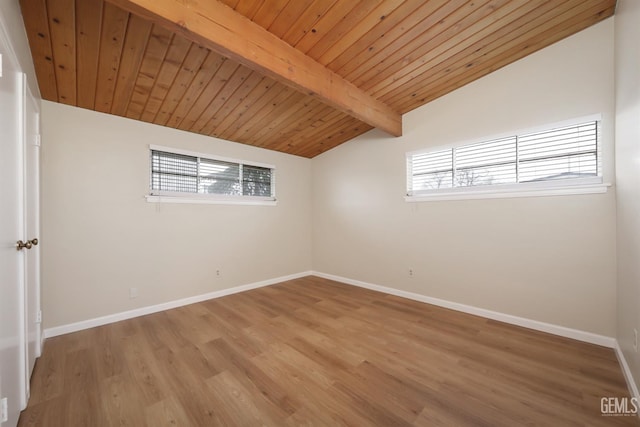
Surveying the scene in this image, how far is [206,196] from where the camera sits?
3.58 m

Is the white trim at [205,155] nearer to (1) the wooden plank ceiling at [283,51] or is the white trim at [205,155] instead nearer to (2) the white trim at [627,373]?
(1) the wooden plank ceiling at [283,51]

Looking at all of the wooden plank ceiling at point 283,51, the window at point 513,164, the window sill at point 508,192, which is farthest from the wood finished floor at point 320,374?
the wooden plank ceiling at point 283,51

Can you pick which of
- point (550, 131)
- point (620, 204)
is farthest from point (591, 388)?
point (550, 131)

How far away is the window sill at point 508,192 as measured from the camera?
2301 millimetres

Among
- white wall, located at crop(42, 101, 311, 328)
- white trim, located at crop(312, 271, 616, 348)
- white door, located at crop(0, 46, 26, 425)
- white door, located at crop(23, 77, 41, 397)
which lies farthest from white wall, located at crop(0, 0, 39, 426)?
white trim, located at crop(312, 271, 616, 348)

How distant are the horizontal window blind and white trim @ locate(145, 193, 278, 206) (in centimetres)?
9

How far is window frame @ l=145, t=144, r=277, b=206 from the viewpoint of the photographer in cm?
310

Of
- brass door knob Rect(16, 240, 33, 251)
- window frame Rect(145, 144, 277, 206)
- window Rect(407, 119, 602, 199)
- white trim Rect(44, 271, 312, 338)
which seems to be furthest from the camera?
window frame Rect(145, 144, 277, 206)

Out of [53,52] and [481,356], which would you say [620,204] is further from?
Answer: [53,52]

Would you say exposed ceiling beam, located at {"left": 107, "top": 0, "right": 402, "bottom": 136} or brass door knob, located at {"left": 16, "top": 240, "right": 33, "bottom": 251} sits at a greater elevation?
exposed ceiling beam, located at {"left": 107, "top": 0, "right": 402, "bottom": 136}

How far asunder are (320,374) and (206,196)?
280cm

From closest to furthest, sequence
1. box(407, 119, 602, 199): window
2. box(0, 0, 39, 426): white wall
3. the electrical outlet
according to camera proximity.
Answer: the electrical outlet, box(0, 0, 39, 426): white wall, box(407, 119, 602, 199): window

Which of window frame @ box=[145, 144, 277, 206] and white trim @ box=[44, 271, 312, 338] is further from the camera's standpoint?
window frame @ box=[145, 144, 277, 206]

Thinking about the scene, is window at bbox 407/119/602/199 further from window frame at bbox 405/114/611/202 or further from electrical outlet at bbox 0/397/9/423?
electrical outlet at bbox 0/397/9/423
